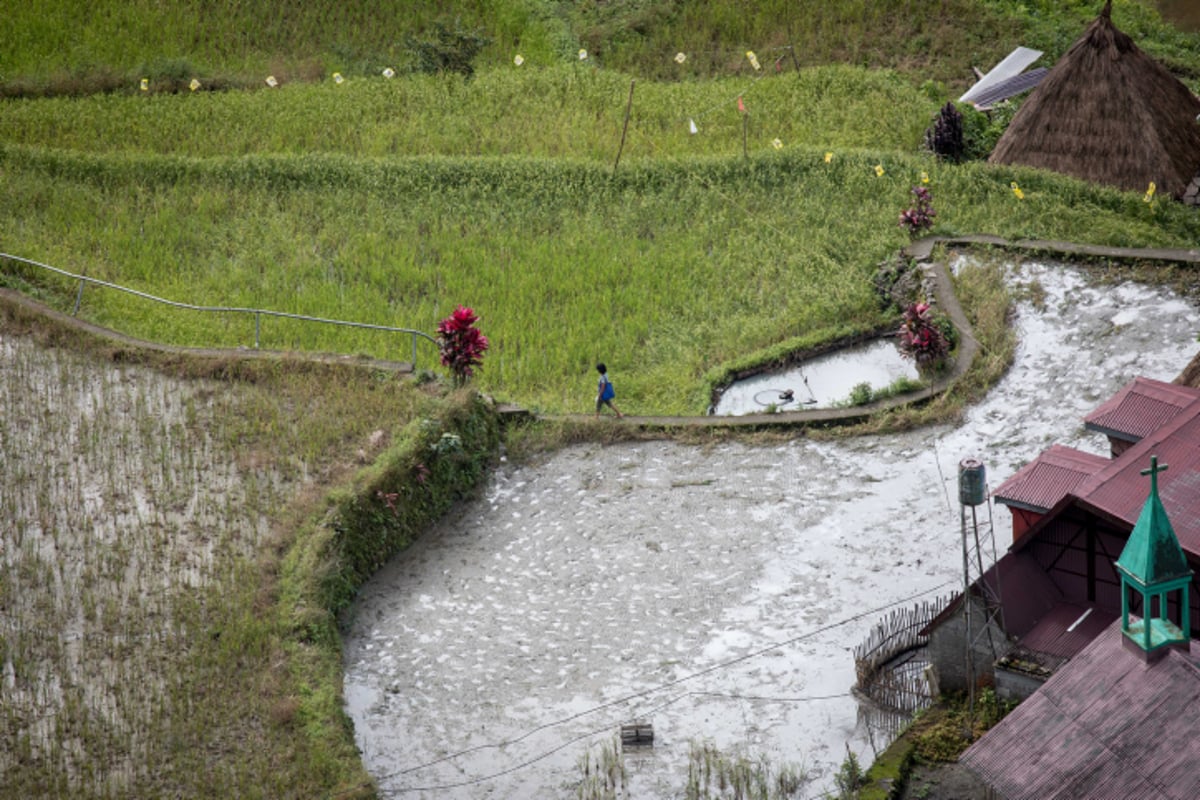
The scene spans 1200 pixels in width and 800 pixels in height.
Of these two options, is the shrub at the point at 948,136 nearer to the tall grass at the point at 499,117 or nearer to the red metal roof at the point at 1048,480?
the tall grass at the point at 499,117

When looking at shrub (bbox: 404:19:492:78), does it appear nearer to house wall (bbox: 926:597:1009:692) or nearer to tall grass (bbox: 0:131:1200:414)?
tall grass (bbox: 0:131:1200:414)

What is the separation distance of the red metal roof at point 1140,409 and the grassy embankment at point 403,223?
4568 millimetres

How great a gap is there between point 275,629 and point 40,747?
6.51ft

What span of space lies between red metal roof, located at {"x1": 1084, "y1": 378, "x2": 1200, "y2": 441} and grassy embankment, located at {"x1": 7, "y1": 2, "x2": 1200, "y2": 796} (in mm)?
4568

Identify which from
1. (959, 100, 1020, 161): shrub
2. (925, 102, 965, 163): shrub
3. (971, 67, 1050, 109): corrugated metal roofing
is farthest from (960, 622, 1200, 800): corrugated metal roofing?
(971, 67, 1050, 109): corrugated metal roofing

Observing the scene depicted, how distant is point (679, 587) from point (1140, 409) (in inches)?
155

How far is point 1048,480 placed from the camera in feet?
42.5

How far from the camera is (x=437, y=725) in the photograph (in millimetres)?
12484

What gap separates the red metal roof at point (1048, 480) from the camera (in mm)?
12852

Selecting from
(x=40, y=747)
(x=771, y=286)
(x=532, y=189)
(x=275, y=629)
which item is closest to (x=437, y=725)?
(x=275, y=629)

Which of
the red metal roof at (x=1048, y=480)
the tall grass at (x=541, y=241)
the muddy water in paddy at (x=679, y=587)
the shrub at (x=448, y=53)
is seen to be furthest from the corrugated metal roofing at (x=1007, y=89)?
the red metal roof at (x=1048, y=480)

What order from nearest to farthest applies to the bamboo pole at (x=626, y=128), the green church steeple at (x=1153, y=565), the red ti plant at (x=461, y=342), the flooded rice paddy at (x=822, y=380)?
the green church steeple at (x=1153, y=565) → the red ti plant at (x=461, y=342) → the flooded rice paddy at (x=822, y=380) → the bamboo pole at (x=626, y=128)

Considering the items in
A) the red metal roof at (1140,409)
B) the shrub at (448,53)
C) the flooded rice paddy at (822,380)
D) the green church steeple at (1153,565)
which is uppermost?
the shrub at (448,53)

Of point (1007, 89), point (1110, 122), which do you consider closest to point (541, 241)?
point (1110, 122)
